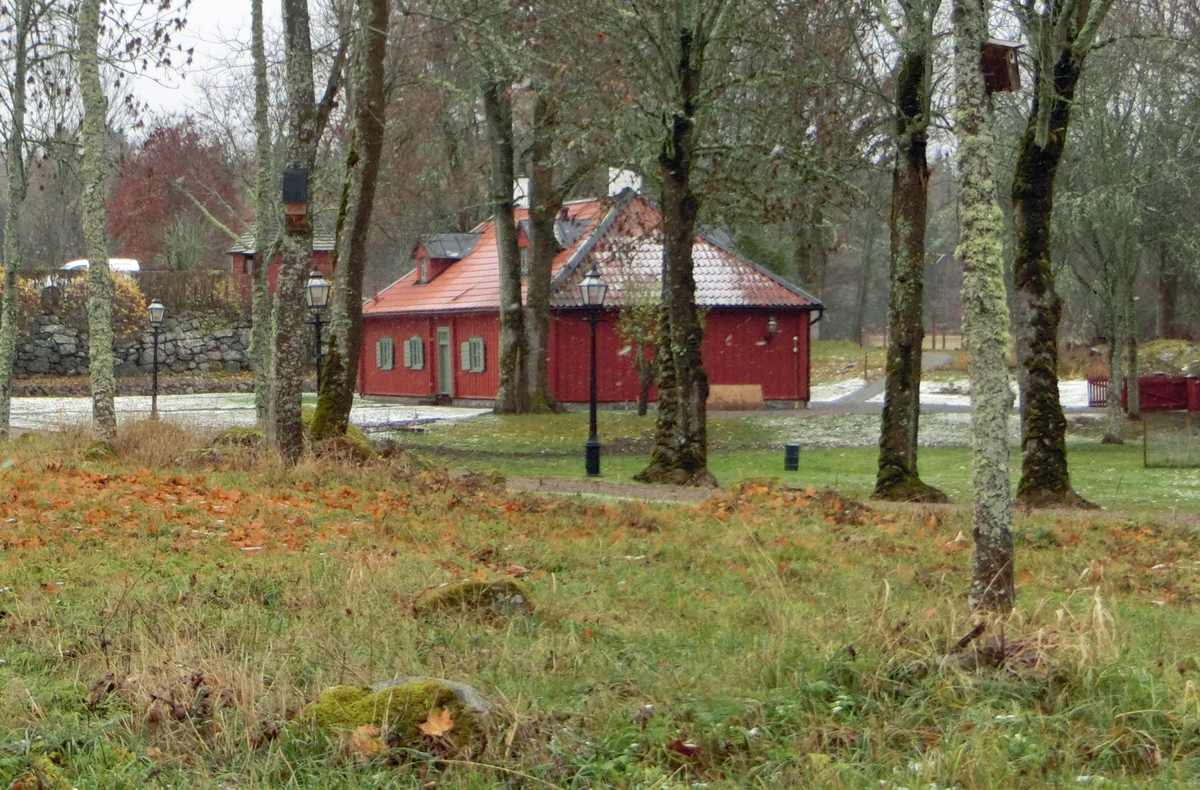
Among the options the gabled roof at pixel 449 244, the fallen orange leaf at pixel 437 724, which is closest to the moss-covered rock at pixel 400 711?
the fallen orange leaf at pixel 437 724

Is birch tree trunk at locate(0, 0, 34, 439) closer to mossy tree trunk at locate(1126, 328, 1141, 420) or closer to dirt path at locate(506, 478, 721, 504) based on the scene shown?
dirt path at locate(506, 478, 721, 504)

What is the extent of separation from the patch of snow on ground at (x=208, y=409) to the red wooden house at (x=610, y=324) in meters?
2.15

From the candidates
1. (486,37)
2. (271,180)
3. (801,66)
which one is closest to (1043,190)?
(801,66)

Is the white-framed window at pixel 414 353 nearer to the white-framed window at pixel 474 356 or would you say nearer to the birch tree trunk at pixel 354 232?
the white-framed window at pixel 474 356

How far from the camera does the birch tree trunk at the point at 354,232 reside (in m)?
18.3

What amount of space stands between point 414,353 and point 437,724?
136 feet

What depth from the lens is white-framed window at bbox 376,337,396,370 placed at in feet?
157

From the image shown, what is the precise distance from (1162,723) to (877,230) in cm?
6145

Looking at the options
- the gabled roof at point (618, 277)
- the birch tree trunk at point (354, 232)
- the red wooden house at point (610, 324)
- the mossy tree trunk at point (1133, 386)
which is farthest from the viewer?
the red wooden house at point (610, 324)

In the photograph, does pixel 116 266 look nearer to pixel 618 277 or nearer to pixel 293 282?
pixel 618 277

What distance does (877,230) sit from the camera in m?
64.9

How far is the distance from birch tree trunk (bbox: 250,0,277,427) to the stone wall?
27.3 meters

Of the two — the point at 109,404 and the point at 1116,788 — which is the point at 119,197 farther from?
the point at 1116,788

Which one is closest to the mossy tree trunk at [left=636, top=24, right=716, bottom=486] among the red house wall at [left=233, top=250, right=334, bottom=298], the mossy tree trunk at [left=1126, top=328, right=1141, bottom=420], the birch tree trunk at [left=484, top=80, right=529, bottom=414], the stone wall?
the birch tree trunk at [left=484, top=80, right=529, bottom=414]
